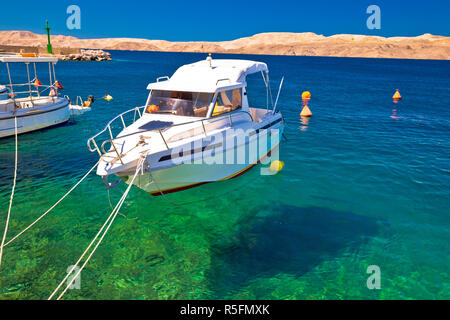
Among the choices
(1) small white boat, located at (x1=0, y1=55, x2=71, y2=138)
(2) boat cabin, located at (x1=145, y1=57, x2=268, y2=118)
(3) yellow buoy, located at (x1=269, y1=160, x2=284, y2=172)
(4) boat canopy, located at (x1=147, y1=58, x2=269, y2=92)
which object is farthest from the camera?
(1) small white boat, located at (x1=0, y1=55, x2=71, y2=138)

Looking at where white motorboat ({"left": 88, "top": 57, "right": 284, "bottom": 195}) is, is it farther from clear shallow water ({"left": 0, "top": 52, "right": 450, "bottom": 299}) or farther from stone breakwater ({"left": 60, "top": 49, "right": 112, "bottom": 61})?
stone breakwater ({"left": 60, "top": 49, "right": 112, "bottom": 61})

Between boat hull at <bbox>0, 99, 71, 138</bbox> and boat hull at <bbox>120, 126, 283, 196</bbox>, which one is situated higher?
boat hull at <bbox>0, 99, 71, 138</bbox>

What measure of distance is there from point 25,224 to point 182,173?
16.0 ft

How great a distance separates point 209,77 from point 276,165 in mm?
4894

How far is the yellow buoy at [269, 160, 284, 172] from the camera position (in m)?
13.4

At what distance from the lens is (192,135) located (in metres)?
9.95

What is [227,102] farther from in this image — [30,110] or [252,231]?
[30,110]

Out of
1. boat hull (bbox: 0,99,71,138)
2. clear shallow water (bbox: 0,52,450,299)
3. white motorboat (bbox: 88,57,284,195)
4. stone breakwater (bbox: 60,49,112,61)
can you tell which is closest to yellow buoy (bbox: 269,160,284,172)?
clear shallow water (bbox: 0,52,450,299)

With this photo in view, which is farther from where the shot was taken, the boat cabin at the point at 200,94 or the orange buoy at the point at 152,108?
the orange buoy at the point at 152,108

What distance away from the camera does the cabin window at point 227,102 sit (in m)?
10.9

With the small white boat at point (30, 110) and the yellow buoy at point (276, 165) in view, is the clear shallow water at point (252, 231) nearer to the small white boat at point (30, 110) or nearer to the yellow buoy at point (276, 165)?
the yellow buoy at point (276, 165)

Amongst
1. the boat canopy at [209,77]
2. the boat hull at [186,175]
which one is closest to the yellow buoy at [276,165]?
the boat hull at [186,175]

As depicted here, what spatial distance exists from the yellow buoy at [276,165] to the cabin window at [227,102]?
3203 millimetres

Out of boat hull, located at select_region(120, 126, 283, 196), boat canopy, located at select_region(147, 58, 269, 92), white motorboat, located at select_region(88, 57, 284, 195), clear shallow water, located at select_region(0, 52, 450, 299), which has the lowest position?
clear shallow water, located at select_region(0, 52, 450, 299)
